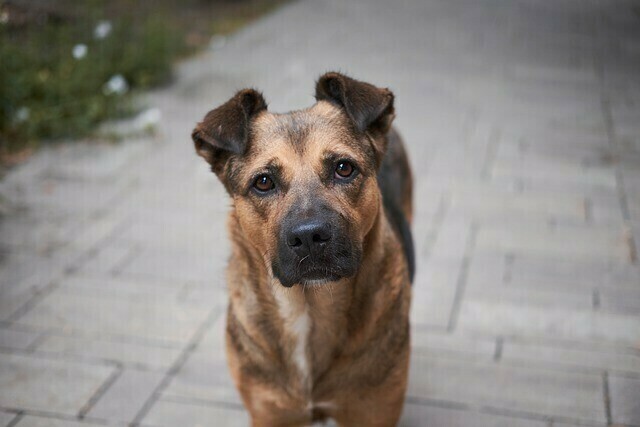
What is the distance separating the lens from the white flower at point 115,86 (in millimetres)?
7955

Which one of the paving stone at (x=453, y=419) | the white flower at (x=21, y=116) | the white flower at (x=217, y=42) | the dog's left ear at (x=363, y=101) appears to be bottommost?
the paving stone at (x=453, y=419)

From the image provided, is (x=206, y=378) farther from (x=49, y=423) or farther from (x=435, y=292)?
(x=435, y=292)

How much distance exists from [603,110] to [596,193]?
7.64 feet

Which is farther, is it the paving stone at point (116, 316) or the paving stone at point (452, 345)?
the paving stone at point (116, 316)

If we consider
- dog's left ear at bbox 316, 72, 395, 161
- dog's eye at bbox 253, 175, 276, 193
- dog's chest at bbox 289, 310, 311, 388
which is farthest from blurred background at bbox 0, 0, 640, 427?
dog's left ear at bbox 316, 72, 395, 161

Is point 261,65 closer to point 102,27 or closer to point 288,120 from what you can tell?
point 102,27

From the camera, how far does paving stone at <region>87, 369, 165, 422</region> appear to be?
3910 mm

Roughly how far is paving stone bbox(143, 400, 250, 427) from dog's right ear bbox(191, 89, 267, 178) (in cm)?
137

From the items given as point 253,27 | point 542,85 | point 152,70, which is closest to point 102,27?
point 152,70

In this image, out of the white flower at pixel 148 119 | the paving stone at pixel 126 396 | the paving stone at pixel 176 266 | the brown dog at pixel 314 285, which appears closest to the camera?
the brown dog at pixel 314 285

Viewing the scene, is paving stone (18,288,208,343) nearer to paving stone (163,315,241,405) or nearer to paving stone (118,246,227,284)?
paving stone (163,315,241,405)

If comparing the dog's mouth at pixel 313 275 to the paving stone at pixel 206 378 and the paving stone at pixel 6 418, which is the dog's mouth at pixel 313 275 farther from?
the paving stone at pixel 6 418

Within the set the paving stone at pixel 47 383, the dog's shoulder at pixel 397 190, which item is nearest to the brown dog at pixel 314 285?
the dog's shoulder at pixel 397 190

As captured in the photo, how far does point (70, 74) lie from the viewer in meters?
8.09
